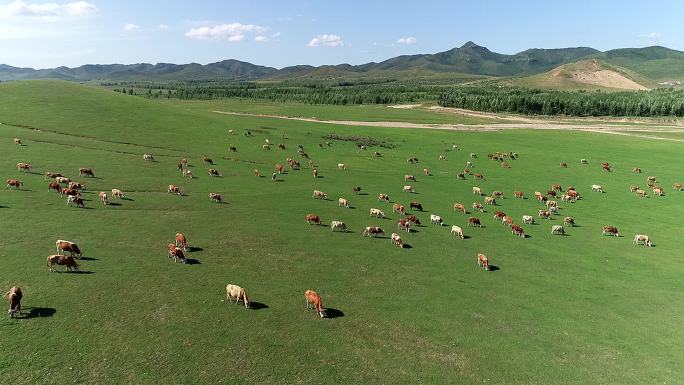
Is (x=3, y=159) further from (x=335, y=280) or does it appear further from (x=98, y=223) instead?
(x=335, y=280)

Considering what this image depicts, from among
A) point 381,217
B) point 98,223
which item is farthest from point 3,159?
point 381,217

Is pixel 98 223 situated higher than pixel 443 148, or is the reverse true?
pixel 443 148

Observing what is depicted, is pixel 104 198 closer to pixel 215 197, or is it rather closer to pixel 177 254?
pixel 215 197

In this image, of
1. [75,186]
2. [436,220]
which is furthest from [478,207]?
[75,186]

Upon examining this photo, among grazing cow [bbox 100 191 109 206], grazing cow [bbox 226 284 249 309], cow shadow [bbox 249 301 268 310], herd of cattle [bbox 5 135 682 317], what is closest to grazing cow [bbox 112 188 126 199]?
herd of cattle [bbox 5 135 682 317]

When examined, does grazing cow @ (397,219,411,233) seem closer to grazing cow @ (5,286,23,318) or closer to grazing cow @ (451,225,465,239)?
grazing cow @ (451,225,465,239)

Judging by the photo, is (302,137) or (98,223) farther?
(302,137)
